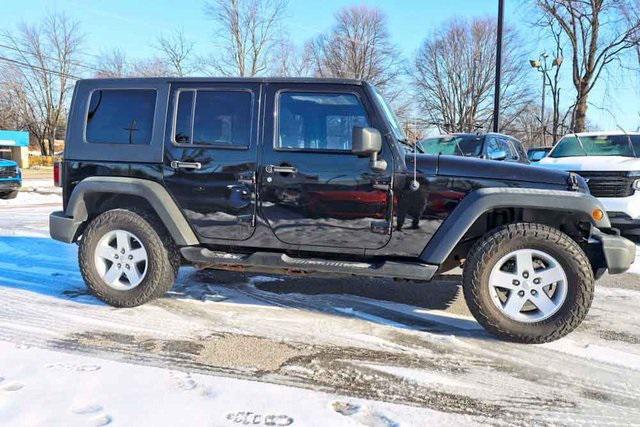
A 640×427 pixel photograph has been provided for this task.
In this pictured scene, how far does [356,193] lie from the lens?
4.03m

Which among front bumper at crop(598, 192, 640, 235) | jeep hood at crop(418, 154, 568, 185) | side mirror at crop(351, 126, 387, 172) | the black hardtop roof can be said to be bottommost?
front bumper at crop(598, 192, 640, 235)

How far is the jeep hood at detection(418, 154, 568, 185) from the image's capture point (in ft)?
12.7

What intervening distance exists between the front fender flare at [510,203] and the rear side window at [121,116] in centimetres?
266

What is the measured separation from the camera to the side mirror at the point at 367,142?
375 cm

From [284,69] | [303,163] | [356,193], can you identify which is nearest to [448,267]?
[356,193]

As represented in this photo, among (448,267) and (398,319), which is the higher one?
(448,267)

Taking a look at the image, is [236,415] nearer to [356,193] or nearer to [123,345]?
[123,345]

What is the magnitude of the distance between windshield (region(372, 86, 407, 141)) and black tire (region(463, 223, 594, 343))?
1.11 metres

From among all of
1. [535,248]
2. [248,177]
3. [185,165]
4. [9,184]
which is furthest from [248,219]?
[9,184]

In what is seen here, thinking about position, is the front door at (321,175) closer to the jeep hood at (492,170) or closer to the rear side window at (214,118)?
the rear side window at (214,118)

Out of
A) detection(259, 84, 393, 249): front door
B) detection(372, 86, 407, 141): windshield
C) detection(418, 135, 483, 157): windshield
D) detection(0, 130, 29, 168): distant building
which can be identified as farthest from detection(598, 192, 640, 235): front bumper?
detection(0, 130, 29, 168): distant building

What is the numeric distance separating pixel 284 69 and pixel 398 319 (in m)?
33.8

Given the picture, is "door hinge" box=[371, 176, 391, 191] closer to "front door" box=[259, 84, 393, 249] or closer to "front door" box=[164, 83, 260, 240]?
"front door" box=[259, 84, 393, 249]

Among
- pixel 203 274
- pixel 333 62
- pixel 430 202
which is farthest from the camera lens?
pixel 333 62
